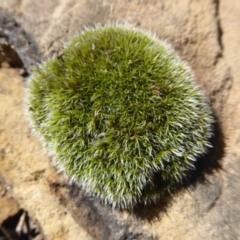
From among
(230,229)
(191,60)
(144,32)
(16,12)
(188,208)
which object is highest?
(16,12)

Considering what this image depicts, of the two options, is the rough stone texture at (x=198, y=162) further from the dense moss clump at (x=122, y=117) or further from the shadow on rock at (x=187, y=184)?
the dense moss clump at (x=122, y=117)

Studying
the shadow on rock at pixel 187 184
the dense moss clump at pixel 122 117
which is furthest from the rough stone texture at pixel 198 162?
the dense moss clump at pixel 122 117

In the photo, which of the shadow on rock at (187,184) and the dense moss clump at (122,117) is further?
the shadow on rock at (187,184)

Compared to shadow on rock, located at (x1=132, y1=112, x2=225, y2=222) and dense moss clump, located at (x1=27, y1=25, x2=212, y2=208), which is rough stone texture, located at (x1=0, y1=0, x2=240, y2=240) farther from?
dense moss clump, located at (x1=27, y1=25, x2=212, y2=208)

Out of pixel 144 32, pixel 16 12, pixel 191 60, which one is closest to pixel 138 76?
pixel 144 32

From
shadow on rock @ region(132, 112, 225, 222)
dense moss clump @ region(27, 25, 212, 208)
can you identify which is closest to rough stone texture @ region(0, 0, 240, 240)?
shadow on rock @ region(132, 112, 225, 222)

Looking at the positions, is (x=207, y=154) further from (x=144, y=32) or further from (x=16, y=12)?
(x=16, y=12)
